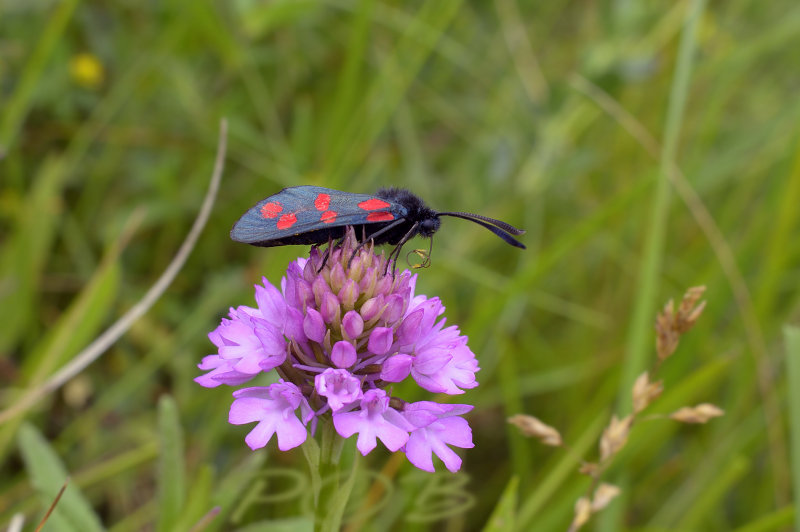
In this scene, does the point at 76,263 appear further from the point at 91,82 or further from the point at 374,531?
the point at 374,531

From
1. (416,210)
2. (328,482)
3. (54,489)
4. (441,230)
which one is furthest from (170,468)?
(441,230)

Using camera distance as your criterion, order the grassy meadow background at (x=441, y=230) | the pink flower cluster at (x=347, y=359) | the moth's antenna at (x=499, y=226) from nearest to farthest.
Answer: the pink flower cluster at (x=347, y=359)
the moth's antenna at (x=499, y=226)
the grassy meadow background at (x=441, y=230)

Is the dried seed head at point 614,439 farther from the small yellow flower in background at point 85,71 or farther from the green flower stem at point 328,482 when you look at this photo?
the small yellow flower in background at point 85,71

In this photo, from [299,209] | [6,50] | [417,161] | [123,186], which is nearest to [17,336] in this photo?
[123,186]

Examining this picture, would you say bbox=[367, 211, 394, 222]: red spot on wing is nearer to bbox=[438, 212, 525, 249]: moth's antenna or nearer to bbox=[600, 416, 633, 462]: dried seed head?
bbox=[438, 212, 525, 249]: moth's antenna

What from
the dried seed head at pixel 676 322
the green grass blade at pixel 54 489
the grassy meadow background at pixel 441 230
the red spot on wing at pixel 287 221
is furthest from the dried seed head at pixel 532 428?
the green grass blade at pixel 54 489

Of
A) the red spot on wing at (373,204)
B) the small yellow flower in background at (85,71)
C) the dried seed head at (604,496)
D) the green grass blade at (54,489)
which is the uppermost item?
the red spot on wing at (373,204)
